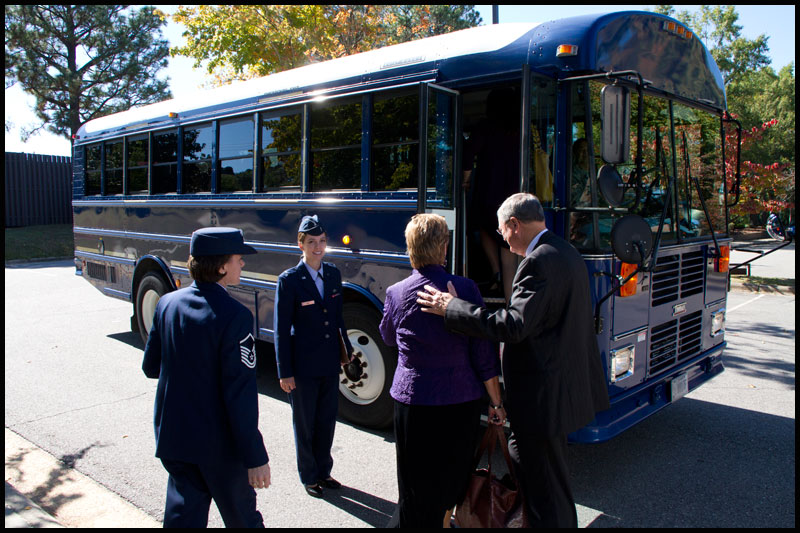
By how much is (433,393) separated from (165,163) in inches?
231

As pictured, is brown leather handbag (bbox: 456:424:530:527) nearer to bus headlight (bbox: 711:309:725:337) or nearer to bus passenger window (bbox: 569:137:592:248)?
bus passenger window (bbox: 569:137:592:248)

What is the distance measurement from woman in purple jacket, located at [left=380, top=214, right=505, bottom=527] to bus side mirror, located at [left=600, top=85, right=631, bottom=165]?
1.38 meters

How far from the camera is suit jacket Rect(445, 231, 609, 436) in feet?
9.23

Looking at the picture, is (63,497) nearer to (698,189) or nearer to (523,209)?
(523,209)

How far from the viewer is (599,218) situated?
13.6 ft

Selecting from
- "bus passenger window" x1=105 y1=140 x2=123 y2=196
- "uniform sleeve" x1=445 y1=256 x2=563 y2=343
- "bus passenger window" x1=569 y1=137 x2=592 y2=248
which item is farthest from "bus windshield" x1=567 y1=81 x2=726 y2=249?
"bus passenger window" x1=105 y1=140 x2=123 y2=196

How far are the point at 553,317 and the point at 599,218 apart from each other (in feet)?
4.93

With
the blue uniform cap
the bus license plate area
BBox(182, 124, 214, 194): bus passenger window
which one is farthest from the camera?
BBox(182, 124, 214, 194): bus passenger window

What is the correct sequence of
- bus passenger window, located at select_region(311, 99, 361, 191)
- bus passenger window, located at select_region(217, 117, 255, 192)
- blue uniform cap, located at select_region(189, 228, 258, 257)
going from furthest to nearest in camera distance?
bus passenger window, located at select_region(217, 117, 255, 192) < bus passenger window, located at select_region(311, 99, 361, 191) < blue uniform cap, located at select_region(189, 228, 258, 257)

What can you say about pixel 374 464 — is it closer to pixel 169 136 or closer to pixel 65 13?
pixel 169 136

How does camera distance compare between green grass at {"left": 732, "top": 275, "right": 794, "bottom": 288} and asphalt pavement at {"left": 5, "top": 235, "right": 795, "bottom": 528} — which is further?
green grass at {"left": 732, "top": 275, "right": 794, "bottom": 288}

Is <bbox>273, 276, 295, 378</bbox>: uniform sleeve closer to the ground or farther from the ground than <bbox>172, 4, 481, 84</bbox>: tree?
closer to the ground

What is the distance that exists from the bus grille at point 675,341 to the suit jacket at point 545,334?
1.77 metres

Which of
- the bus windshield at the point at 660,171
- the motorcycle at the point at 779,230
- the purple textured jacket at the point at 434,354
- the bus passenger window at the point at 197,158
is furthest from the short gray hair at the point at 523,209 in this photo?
the bus passenger window at the point at 197,158
